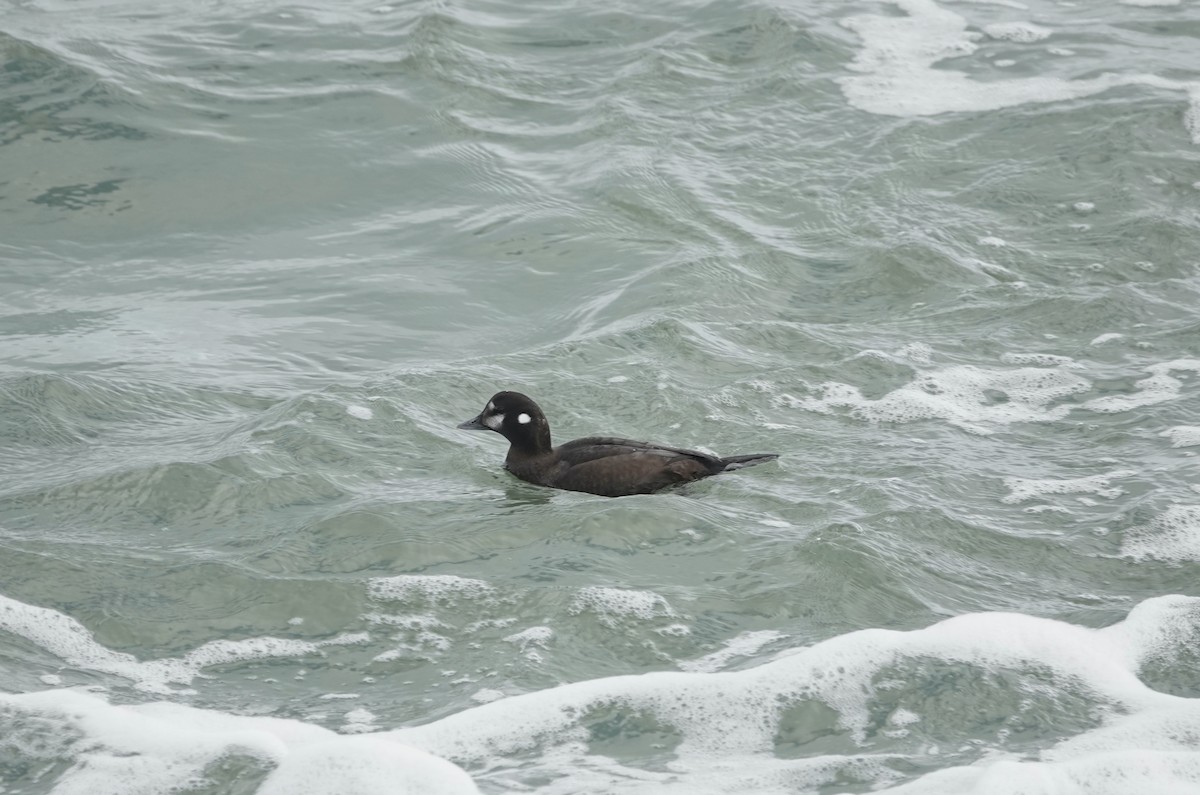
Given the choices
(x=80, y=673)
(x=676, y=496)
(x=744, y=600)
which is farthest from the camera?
(x=676, y=496)

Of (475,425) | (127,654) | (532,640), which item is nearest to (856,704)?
(532,640)

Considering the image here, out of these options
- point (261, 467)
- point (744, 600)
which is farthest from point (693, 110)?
point (744, 600)

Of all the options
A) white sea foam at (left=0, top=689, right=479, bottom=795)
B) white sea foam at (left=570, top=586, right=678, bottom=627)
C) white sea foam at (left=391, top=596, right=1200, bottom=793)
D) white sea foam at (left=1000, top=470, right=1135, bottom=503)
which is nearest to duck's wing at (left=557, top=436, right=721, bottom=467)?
white sea foam at (left=570, top=586, right=678, bottom=627)

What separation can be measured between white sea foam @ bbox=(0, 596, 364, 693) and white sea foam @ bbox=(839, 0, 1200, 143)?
8.39m

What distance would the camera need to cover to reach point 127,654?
18.5ft

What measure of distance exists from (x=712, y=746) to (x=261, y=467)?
306 centimetres

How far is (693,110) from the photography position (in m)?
12.4

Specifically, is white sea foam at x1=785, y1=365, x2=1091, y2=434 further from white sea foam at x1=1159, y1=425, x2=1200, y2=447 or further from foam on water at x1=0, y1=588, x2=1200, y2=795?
foam on water at x1=0, y1=588, x2=1200, y2=795

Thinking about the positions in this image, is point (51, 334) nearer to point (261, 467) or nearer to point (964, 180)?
point (261, 467)

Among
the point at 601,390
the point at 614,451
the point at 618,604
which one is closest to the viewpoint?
the point at 618,604

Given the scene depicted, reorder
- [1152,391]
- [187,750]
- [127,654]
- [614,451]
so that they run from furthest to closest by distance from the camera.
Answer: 1. [1152,391]
2. [614,451]
3. [127,654]
4. [187,750]

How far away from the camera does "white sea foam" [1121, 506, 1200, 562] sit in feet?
21.0

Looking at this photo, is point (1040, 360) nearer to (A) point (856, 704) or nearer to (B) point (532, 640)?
(A) point (856, 704)

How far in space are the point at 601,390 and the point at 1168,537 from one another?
317cm
